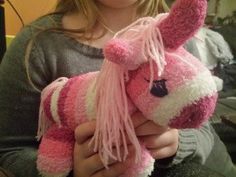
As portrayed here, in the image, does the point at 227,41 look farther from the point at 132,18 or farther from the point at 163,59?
the point at 163,59

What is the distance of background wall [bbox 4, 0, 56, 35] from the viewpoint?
1.53 meters

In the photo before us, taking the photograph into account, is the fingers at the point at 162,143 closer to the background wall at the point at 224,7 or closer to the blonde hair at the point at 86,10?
the blonde hair at the point at 86,10

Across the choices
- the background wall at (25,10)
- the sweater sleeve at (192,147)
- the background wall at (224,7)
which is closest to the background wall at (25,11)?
the background wall at (25,10)

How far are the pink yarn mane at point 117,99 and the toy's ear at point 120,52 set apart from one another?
2cm

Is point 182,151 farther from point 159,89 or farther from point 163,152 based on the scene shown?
point 159,89

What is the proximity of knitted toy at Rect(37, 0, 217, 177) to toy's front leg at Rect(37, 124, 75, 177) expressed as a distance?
3cm

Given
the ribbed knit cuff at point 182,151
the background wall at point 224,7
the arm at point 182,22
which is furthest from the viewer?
the background wall at point 224,7

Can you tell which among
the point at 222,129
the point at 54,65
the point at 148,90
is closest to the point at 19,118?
the point at 54,65

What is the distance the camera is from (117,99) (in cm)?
47

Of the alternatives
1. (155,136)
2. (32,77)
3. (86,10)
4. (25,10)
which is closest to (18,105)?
(32,77)

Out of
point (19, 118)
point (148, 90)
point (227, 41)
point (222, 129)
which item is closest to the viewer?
point (148, 90)

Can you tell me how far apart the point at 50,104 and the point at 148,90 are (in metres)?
0.16

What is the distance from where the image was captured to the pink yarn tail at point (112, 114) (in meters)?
0.47

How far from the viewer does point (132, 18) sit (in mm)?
842
